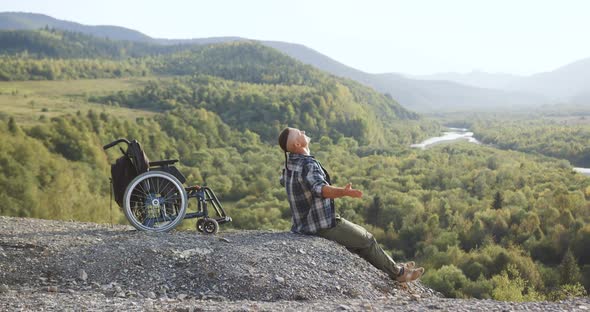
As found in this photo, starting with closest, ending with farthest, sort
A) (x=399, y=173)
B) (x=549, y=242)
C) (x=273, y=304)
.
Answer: (x=273, y=304) < (x=549, y=242) < (x=399, y=173)

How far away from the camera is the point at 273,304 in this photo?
22.1 ft

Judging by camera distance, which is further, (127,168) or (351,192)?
(127,168)

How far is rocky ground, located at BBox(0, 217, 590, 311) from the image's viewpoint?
6715 millimetres

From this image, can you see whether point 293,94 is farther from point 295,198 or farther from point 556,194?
point 295,198

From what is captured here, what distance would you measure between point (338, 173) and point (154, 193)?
11220cm

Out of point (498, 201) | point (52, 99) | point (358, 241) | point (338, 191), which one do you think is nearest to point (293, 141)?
point (338, 191)

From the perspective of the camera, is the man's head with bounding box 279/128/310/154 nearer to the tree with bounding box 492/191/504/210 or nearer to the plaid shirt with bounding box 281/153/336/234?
the plaid shirt with bounding box 281/153/336/234

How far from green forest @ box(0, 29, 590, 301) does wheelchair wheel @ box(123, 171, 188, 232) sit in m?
1.49

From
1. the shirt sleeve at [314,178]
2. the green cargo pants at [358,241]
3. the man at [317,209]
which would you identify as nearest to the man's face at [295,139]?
the man at [317,209]

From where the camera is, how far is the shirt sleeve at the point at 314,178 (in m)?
8.48

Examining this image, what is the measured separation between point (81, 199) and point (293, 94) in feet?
455

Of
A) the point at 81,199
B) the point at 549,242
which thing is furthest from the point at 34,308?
the point at 549,242

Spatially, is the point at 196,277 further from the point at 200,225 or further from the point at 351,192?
the point at 351,192

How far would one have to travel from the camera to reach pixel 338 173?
121125 millimetres
